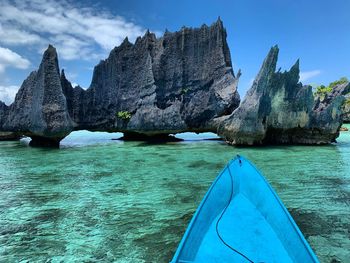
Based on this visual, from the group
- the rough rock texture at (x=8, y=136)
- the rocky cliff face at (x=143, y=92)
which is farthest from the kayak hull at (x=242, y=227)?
the rough rock texture at (x=8, y=136)

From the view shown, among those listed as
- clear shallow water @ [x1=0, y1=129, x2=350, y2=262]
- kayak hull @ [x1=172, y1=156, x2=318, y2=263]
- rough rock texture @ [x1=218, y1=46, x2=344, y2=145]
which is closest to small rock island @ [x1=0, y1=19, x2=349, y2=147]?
rough rock texture @ [x1=218, y1=46, x2=344, y2=145]

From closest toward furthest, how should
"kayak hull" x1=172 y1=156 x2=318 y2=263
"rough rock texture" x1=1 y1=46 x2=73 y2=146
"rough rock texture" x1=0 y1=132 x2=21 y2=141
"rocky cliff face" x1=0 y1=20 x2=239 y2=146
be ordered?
"kayak hull" x1=172 y1=156 x2=318 y2=263
"rough rock texture" x1=1 y1=46 x2=73 y2=146
"rocky cliff face" x1=0 y1=20 x2=239 y2=146
"rough rock texture" x1=0 y1=132 x2=21 y2=141

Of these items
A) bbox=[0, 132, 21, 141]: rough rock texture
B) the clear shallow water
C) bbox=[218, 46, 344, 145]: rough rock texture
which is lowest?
the clear shallow water

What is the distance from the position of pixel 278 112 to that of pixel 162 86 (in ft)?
34.5

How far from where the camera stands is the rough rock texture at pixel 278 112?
1916 cm

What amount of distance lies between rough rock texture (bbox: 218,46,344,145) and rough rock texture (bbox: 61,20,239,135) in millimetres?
4169

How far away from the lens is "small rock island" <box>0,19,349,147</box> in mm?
19891

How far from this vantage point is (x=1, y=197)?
8.26 m

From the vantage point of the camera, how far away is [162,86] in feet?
85.7

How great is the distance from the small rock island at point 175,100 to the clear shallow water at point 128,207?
281 inches

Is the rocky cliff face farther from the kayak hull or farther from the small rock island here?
the kayak hull

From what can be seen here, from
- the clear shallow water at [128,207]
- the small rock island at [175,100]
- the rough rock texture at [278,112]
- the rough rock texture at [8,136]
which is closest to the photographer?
the clear shallow water at [128,207]

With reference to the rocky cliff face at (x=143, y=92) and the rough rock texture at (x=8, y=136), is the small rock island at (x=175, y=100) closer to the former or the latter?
the rocky cliff face at (x=143, y=92)

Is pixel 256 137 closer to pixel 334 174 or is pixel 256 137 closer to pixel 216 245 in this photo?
pixel 334 174
